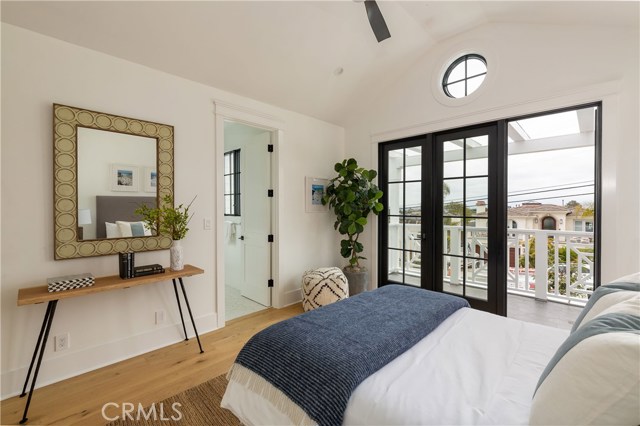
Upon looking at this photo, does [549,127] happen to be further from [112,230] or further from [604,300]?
[112,230]

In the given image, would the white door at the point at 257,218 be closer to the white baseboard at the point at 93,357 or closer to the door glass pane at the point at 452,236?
the white baseboard at the point at 93,357

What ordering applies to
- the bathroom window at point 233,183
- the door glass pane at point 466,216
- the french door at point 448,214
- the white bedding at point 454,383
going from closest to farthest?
the white bedding at point 454,383 < the french door at point 448,214 < the door glass pane at point 466,216 < the bathroom window at point 233,183

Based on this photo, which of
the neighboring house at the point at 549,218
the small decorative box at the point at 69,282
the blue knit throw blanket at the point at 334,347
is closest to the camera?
the blue knit throw blanket at the point at 334,347

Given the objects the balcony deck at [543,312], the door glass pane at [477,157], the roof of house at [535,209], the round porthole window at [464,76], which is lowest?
the balcony deck at [543,312]

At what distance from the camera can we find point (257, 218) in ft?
12.7

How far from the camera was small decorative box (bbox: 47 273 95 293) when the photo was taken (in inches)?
75.1

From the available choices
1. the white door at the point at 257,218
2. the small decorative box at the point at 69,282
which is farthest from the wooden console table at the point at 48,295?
the white door at the point at 257,218

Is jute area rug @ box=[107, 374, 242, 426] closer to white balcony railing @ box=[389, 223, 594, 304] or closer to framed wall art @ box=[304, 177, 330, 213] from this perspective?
framed wall art @ box=[304, 177, 330, 213]

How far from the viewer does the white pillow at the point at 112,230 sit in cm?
235

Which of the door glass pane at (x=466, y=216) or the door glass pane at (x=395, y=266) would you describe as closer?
the door glass pane at (x=466, y=216)

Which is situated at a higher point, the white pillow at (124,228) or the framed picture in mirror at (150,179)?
the framed picture in mirror at (150,179)

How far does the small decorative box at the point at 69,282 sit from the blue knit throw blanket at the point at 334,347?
1.38 m

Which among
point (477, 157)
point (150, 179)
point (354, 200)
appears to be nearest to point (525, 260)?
point (477, 157)

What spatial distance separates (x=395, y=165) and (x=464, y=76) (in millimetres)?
1277
